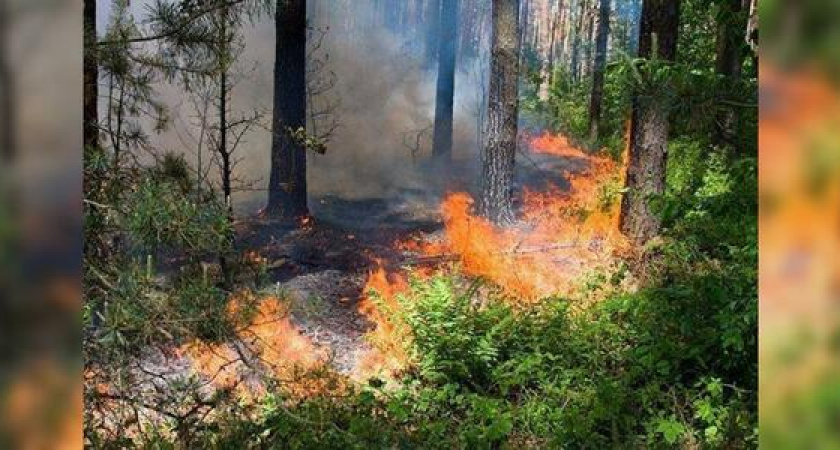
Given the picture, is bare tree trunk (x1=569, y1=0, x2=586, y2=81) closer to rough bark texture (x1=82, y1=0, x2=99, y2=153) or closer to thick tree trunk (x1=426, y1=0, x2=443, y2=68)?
thick tree trunk (x1=426, y1=0, x2=443, y2=68)

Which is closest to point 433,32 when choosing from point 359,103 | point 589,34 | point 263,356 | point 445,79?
point 445,79

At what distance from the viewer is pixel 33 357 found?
0.37 metres

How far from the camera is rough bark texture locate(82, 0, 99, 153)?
2641 mm

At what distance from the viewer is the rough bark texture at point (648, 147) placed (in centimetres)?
406

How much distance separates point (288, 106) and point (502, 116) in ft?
3.34

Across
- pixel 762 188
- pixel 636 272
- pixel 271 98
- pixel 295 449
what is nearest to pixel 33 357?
pixel 762 188

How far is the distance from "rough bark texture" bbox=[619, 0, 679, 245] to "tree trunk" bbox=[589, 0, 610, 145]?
0.66 feet

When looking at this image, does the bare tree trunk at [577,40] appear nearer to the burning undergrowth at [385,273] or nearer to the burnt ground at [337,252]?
the burning undergrowth at [385,273]

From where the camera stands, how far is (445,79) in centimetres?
363

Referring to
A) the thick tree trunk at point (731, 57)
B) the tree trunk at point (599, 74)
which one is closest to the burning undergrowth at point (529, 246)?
the tree trunk at point (599, 74)

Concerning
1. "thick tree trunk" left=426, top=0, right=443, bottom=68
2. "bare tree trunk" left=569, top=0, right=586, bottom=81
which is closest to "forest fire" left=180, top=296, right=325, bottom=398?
"thick tree trunk" left=426, top=0, right=443, bottom=68

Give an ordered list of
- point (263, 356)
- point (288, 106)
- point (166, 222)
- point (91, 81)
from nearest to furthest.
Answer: point (166, 222) < point (91, 81) < point (263, 356) < point (288, 106)

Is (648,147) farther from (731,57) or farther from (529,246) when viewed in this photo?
(529,246)

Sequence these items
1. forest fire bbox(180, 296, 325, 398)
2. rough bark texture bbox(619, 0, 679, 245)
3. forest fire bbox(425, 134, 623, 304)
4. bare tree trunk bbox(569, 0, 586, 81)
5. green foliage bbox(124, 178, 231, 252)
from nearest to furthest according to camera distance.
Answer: green foliage bbox(124, 178, 231, 252), forest fire bbox(180, 296, 325, 398), forest fire bbox(425, 134, 623, 304), bare tree trunk bbox(569, 0, 586, 81), rough bark texture bbox(619, 0, 679, 245)
